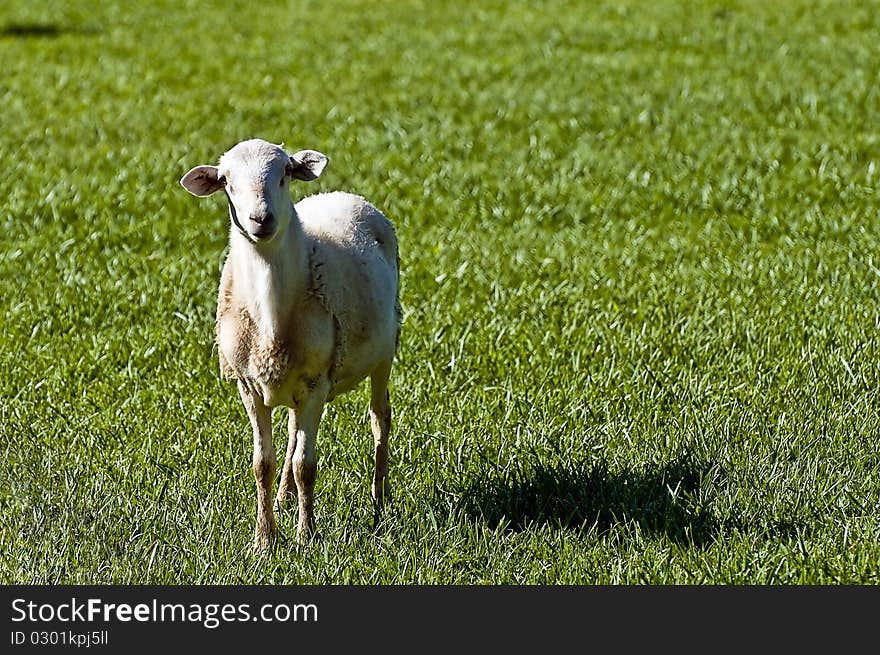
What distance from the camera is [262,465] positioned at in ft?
17.1

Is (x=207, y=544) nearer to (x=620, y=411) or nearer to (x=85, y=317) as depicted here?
(x=620, y=411)

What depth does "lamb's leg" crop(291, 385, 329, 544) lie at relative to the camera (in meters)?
5.08

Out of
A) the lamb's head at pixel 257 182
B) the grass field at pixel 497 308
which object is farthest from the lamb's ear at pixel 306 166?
the grass field at pixel 497 308

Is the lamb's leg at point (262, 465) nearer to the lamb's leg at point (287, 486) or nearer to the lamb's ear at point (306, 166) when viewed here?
the lamb's leg at point (287, 486)

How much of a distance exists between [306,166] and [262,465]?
3.91ft

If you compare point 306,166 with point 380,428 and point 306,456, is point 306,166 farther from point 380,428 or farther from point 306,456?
point 380,428

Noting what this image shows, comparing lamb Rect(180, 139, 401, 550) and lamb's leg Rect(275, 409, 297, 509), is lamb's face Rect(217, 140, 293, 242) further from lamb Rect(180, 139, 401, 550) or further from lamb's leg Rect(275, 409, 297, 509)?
lamb's leg Rect(275, 409, 297, 509)

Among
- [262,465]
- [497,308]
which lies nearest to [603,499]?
[262,465]

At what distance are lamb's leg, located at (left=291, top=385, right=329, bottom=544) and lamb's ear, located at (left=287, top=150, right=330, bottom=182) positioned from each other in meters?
0.82

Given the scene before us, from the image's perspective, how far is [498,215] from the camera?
10.3 m

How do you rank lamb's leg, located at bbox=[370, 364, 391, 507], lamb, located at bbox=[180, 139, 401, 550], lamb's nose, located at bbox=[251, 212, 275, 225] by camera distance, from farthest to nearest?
lamb's leg, located at bbox=[370, 364, 391, 507], lamb, located at bbox=[180, 139, 401, 550], lamb's nose, located at bbox=[251, 212, 275, 225]

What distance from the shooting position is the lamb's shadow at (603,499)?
5.30m

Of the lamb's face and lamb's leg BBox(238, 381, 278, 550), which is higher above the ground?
the lamb's face

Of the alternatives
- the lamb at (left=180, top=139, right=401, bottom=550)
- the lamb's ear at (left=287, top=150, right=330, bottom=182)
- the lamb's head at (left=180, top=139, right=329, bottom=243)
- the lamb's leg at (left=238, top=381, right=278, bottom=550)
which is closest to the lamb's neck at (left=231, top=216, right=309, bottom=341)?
the lamb at (left=180, top=139, right=401, bottom=550)
